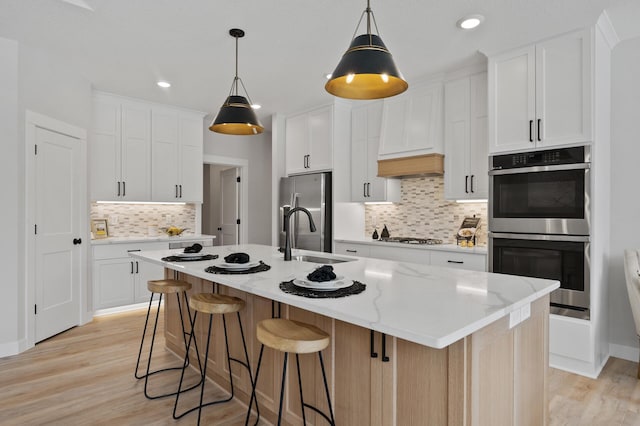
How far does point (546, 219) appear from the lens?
3100 millimetres

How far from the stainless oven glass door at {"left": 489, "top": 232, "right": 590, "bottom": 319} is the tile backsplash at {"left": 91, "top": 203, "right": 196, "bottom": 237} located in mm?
4261

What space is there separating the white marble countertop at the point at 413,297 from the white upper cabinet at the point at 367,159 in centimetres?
232

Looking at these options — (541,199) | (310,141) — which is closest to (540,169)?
(541,199)

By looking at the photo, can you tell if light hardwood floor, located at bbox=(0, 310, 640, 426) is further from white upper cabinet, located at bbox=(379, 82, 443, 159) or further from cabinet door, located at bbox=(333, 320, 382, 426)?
white upper cabinet, located at bbox=(379, 82, 443, 159)

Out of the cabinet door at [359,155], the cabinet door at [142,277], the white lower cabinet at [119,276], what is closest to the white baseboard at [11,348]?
the white lower cabinet at [119,276]

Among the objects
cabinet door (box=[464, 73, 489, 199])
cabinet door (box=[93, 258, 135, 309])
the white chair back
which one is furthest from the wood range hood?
cabinet door (box=[93, 258, 135, 309])

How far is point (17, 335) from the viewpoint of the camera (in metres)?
3.33

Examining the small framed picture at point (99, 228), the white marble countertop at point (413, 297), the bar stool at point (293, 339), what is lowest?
the bar stool at point (293, 339)

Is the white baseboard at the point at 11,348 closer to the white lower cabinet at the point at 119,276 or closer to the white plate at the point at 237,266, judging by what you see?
the white lower cabinet at the point at 119,276

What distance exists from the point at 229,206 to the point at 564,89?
5205 millimetres

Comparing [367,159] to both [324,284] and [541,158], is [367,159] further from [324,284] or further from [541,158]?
[324,284]

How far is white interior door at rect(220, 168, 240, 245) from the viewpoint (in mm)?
6520

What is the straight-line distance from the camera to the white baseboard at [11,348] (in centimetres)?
325

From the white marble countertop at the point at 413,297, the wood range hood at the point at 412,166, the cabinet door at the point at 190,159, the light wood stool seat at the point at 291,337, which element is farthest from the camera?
the cabinet door at the point at 190,159
